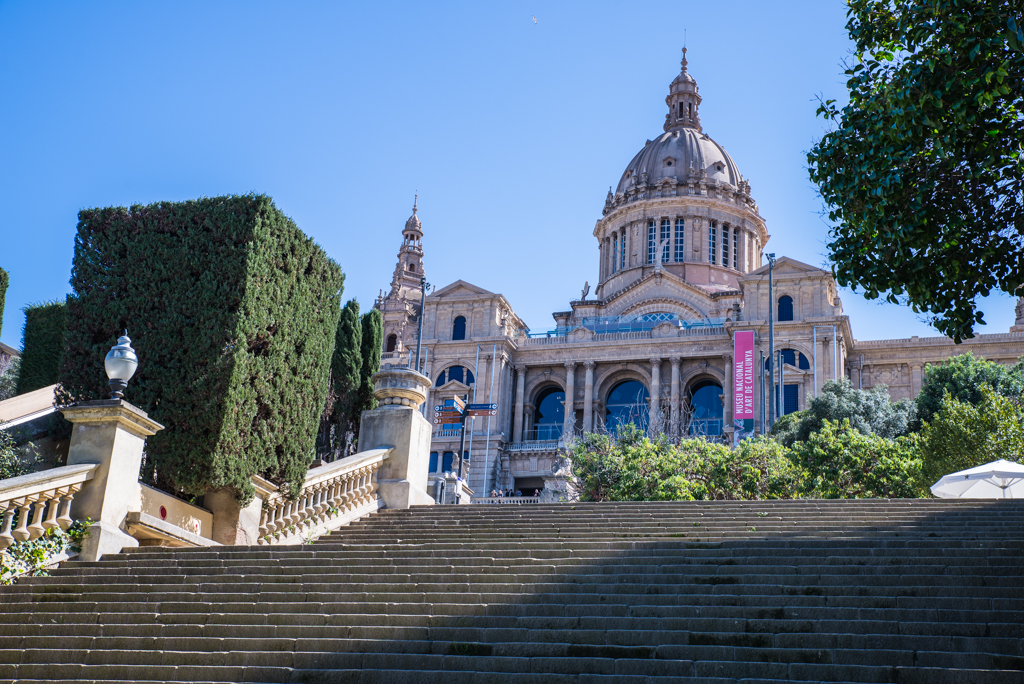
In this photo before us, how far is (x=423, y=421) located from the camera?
16.9 m

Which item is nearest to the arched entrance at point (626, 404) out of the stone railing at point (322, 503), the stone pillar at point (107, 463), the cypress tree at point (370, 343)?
the cypress tree at point (370, 343)

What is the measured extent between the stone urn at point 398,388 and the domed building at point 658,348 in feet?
98.6

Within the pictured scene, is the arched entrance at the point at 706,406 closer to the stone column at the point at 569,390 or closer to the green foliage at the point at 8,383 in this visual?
the stone column at the point at 569,390

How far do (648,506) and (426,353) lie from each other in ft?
142

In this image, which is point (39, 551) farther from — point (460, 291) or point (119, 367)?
point (460, 291)

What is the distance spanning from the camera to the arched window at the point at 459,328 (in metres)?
58.4

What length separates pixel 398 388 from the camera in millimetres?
16906

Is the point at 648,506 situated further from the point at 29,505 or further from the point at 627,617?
the point at 29,505

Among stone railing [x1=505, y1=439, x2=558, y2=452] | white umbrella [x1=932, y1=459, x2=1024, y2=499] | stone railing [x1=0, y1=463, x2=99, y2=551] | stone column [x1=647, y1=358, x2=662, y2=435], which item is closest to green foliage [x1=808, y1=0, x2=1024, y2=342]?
white umbrella [x1=932, y1=459, x2=1024, y2=499]

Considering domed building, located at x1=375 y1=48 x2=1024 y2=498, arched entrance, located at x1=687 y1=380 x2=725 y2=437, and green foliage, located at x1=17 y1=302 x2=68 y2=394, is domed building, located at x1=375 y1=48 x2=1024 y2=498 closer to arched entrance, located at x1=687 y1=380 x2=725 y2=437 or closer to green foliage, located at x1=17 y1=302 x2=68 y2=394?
A: arched entrance, located at x1=687 y1=380 x2=725 y2=437

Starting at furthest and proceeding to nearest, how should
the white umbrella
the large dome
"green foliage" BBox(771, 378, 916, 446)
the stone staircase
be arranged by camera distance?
the large dome, "green foliage" BBox(771, 378, 916, 446), the white umbrella, the stone staircase

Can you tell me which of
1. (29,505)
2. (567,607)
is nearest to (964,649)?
(567,607)

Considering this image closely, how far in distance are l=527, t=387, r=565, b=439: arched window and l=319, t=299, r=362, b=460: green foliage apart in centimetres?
3379

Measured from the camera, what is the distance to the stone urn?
16859 millimetres
